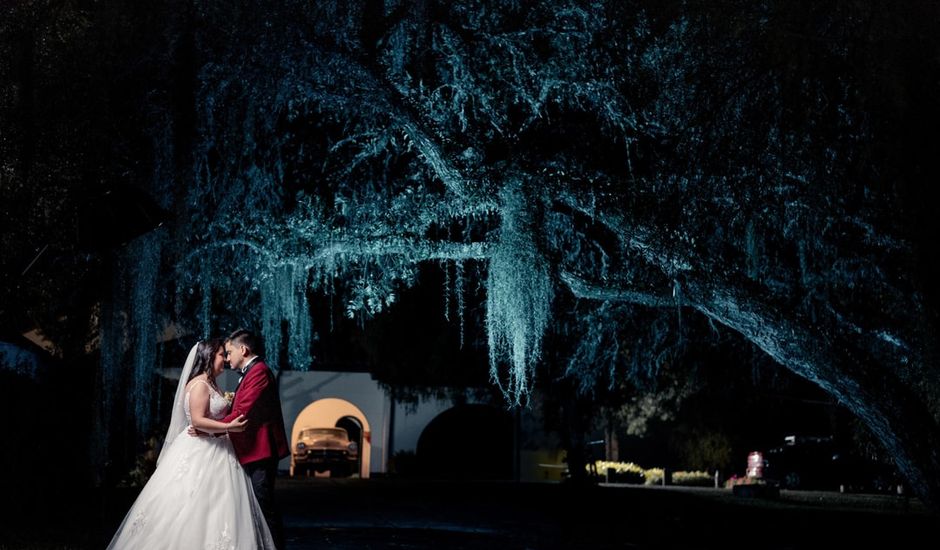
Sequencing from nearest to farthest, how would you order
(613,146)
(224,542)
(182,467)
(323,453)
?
(224,542)
(182,467)
(613,146)
(323,453)

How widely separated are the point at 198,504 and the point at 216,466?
1.21 ft

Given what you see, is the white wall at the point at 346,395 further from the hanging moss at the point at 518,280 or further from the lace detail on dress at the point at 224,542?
the lace detail on dress at the point at 224,542

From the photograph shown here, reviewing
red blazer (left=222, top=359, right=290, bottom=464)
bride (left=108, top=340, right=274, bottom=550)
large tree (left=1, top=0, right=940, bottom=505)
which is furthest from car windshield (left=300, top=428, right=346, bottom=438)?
red blazer (left=222, top=359, right=290, bottom=464)

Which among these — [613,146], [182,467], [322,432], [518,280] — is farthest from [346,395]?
[182,467]

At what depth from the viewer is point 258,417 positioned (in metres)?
7.60

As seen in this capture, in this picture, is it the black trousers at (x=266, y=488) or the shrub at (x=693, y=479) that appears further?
the shrub at (x=693, y=479)

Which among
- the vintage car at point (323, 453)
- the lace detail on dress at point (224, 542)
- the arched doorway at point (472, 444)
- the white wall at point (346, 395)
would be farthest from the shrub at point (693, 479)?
the lace detail on dress at point (224, 542)

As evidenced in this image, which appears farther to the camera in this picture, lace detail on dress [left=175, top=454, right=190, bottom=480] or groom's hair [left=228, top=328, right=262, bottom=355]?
groom's hair [left=228, top=328, right=262, bottom=355]

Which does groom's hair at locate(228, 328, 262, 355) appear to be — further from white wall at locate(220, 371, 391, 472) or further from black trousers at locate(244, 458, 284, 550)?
white wall at locate(220, 371, 391, 472)

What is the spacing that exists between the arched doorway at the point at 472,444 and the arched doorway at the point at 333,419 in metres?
2.52

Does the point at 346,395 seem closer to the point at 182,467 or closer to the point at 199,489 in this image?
the point at 182,467

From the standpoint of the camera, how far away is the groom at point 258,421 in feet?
24.8

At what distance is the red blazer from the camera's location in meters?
7.55

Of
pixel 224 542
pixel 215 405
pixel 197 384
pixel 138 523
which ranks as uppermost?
pixel 197 384
